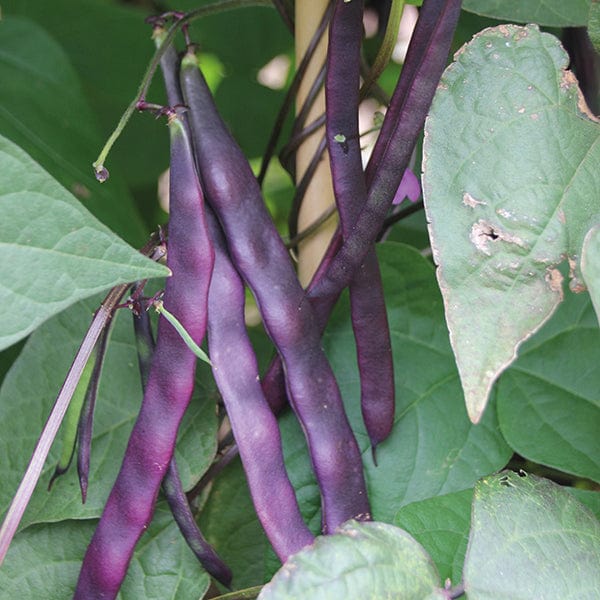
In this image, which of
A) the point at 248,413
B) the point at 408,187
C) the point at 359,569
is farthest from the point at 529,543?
the point at 408,187

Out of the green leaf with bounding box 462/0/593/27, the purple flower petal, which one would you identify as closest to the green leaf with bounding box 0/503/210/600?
the purple flower petal

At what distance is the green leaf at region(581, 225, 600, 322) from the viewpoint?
472 mm

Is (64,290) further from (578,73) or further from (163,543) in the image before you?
(578,73)

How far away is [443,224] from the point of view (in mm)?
508

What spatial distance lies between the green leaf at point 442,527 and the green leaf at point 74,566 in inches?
7.6

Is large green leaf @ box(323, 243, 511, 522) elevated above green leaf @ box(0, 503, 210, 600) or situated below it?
above

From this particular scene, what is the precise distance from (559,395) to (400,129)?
0.31 meters

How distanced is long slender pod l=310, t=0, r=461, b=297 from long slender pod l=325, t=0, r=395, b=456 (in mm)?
14

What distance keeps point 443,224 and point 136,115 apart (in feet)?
3.42

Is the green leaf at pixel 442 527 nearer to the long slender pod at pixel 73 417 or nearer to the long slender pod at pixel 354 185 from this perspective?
the long slender pod at pixel 354 185

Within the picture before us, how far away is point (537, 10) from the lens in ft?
2.22

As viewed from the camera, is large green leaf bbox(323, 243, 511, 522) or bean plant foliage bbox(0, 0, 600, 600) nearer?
bean plant foliage bbox(0, 0, 600, 600)

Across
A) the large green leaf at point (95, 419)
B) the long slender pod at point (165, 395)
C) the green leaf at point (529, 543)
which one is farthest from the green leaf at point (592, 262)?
the large green leaf at point (95, 419)

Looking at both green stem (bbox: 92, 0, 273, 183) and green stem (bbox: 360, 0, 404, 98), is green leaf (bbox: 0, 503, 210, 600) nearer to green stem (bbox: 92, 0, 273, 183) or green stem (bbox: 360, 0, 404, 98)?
green stem (bbox: 92, 0, 273, 183)
